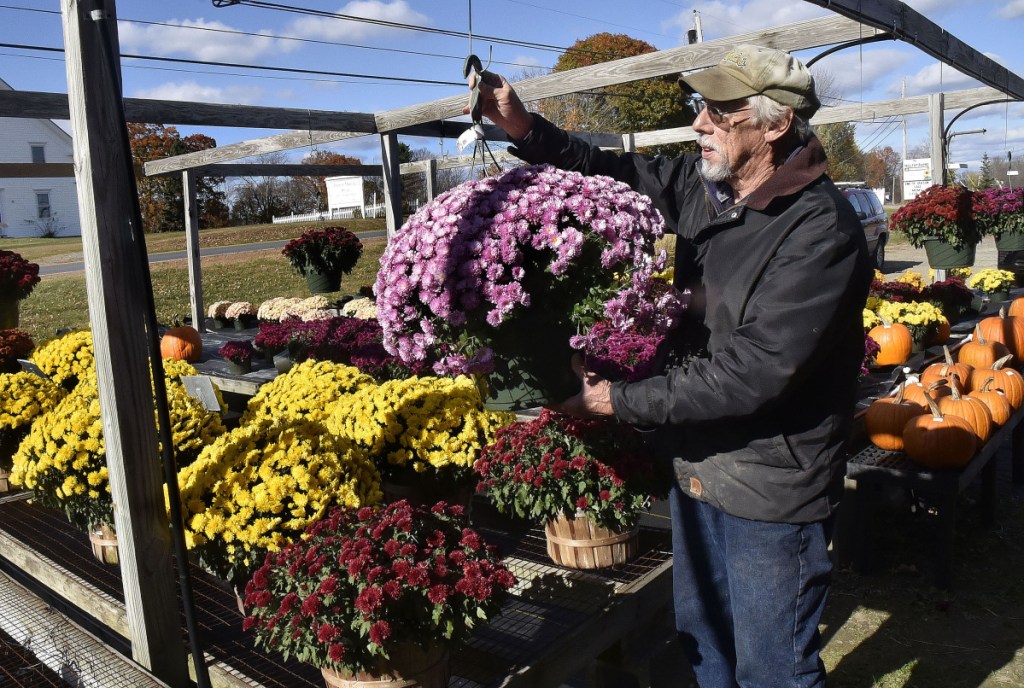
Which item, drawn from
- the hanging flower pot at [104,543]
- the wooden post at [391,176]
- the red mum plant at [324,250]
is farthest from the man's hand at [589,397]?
the red mum plant at [324,250]

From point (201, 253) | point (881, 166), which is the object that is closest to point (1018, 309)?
point (201, 253)

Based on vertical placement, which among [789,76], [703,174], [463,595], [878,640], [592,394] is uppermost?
[789,76]

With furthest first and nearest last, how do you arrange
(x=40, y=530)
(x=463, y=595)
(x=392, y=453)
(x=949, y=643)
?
(x=40, y=530), (x=949, y=643), (x=392, y=453), (x=463, y=595)

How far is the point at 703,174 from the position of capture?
1779 millimetres

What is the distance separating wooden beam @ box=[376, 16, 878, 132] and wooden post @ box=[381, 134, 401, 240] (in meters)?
0.22

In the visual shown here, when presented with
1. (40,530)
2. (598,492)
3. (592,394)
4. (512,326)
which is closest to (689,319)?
(592,394)

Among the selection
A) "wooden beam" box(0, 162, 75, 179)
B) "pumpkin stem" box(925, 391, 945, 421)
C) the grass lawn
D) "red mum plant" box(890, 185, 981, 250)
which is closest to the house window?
the grass lawn

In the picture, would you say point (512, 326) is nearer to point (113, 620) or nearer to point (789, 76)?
point (789, 76)

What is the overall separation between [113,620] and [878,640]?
2.76 m

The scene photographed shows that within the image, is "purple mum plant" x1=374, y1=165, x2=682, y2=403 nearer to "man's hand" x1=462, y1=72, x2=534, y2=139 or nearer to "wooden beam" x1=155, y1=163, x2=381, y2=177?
"man's hand" x1=462, y1=72, x2=534, y2=139

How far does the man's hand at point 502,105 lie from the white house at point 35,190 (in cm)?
3474

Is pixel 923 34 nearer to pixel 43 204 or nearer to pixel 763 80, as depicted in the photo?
pixel 763 80

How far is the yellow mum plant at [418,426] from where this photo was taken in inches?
111

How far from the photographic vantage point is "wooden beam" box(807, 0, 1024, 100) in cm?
391
